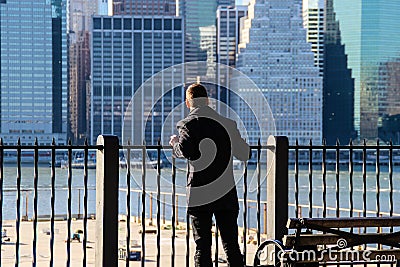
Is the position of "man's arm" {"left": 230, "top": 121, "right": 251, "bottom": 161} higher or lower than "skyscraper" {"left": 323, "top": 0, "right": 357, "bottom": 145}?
lower

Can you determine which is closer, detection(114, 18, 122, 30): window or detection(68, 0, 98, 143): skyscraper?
detection(68, 0, 98, 143): skyscraper

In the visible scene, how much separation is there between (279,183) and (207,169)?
1.05m

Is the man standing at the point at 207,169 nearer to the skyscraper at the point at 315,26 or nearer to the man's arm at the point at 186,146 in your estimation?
the man's arm at the point at 186,146

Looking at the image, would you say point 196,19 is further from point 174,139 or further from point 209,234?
point 209,234

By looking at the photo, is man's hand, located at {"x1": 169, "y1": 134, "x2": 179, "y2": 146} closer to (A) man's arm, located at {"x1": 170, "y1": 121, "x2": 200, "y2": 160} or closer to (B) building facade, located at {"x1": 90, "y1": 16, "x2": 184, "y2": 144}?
(A) man's arm, located at {"x1": 170, "y1": 121, "x2": 200, "y2": 160}

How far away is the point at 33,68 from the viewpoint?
133500 mm

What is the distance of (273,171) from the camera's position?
7047 mm

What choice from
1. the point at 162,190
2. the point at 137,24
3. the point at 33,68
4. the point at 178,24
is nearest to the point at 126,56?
the point at 137,24

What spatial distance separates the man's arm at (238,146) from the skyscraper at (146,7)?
139m

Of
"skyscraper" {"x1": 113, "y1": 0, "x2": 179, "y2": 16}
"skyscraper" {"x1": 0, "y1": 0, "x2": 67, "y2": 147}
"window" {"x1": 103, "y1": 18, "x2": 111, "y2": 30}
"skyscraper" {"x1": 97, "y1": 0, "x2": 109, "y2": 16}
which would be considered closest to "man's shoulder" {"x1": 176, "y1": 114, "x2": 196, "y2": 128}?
"skyscraper" {"x1": 0, "y1": 0, "x2": 67, "y2": 147}

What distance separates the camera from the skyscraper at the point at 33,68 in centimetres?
12081

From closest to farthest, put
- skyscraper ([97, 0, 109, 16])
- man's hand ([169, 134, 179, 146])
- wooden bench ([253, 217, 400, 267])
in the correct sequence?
wooden bench ([253, 217, 400, 267])
man's hand ([169, 134, 179, 146])
skyscraper ([97, 0, 109, 16])

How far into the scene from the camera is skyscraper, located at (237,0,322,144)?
413 feet

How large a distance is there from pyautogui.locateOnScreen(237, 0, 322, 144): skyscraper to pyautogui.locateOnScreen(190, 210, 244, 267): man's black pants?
114 m
